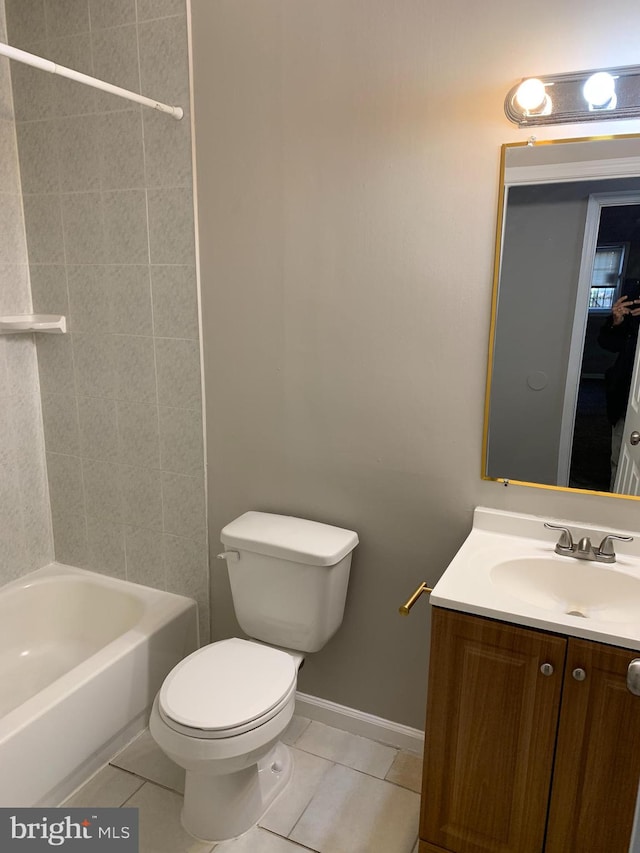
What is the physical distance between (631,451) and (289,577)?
1.04 metres

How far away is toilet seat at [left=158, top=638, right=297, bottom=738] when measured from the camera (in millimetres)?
1596

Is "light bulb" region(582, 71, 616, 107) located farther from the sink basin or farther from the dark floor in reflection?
the sink basin

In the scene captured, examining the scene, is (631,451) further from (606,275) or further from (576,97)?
(576,97)

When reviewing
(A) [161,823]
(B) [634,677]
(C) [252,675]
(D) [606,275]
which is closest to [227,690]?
(C) [252,675]

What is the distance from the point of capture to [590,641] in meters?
1.30

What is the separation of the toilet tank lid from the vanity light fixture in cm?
126

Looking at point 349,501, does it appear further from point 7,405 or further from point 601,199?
point 7,405

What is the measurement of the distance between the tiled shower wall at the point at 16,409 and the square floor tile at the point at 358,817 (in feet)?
4.71

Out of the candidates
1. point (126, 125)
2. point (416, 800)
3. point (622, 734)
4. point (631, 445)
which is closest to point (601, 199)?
point (631, 445)

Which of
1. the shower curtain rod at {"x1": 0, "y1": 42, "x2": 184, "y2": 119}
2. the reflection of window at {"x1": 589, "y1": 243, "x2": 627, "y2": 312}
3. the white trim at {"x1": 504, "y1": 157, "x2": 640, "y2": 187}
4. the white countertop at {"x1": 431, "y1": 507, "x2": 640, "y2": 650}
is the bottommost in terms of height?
the white countertop at {"x1": 431, "y1": 507, "x2": 640, "y2": 650}

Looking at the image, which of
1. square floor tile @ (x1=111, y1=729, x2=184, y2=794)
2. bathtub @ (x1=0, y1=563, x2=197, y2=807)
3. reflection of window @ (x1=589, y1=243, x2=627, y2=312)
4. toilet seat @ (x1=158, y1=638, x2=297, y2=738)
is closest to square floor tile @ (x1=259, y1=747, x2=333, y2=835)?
square floor tile @ (x1=111, y1=729, x2=184, y2=794)

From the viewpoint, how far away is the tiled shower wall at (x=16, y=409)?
2295mm

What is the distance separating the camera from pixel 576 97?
4.99 ft

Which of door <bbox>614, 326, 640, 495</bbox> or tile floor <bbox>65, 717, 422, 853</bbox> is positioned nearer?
door <bbox>614, 326, 640, 495</bbox>
